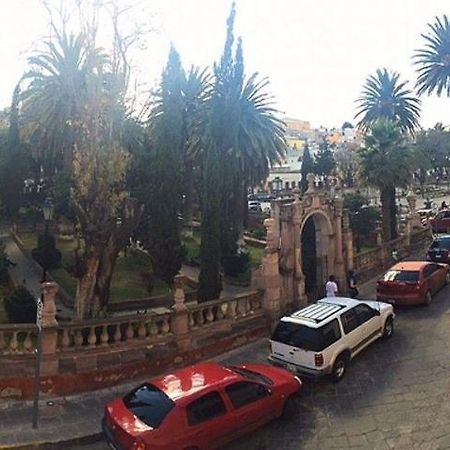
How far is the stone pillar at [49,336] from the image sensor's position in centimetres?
1131

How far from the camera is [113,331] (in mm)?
12266

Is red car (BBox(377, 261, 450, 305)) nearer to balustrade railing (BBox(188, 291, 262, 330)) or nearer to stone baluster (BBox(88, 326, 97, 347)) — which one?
balustrade railing (BBox(188, 291, 262, 330))

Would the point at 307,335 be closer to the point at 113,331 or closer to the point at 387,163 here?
the point at 113,331

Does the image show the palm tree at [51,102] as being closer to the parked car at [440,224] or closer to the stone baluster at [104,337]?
the stone baluster at [104,337]

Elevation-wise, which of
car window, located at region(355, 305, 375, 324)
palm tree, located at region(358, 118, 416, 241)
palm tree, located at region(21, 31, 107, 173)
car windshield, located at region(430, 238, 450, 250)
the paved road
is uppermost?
palm tree, located at region(21, 31, 107, 173)

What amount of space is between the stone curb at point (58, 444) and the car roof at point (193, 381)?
1672 mm

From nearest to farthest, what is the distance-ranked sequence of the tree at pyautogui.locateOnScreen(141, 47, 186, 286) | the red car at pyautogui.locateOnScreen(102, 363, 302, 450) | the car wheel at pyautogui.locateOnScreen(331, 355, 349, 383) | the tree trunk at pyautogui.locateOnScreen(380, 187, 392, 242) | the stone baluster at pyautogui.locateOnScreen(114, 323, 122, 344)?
the red car at pyautogui.locateOnScreen(102, 363, 302, 450) → the car wheel at pyautogui.locateOnScreen(331, 355, 349, 383) → the stone baluster at pyautogui.locateOnScreen(114, 323, 122, 344) → the tree at pyautogui.locateOnScreen(141, 47, 186, 286) → the tree trunk at pyautogui.locateOnScreen(380, 187, 392, 242)

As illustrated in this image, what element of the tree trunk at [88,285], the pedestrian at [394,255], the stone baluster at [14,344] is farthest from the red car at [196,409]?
the pedestrian at [394,255]

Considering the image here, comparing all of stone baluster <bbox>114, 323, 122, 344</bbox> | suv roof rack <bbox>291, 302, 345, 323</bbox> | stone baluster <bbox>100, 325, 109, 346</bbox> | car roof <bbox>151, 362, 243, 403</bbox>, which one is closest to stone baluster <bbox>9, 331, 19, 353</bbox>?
stone baluster <bbox>100, 325, 109, 346</bbox>

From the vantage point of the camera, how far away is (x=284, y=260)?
1670cm

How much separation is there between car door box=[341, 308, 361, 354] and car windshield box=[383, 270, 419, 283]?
18.4 ft

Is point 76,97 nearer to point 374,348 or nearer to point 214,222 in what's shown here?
point 214,222

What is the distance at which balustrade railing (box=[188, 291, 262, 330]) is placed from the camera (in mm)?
13484

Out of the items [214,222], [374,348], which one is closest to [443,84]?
[214,222]
